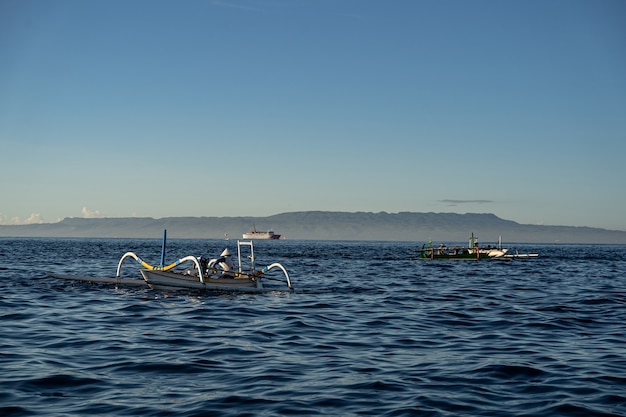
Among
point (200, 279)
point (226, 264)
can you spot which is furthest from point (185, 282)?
point (226, 264)

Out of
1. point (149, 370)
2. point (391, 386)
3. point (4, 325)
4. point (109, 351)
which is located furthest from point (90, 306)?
point (391, 386)

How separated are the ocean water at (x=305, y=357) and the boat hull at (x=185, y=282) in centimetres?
242

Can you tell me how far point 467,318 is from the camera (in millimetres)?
22453

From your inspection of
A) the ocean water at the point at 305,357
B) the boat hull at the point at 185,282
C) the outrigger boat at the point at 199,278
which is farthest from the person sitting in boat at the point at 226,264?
the ocean water at the point at 305,357

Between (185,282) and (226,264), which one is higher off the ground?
(226,264)

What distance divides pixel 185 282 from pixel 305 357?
16.9 meters

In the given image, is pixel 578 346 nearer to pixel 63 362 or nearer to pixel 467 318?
pixel 467 318

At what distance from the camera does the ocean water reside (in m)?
10.4

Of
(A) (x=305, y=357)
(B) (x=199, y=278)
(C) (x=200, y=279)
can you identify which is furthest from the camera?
(B) (x=199, y=278)

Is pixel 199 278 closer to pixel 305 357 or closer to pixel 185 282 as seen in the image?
pixel 185 282

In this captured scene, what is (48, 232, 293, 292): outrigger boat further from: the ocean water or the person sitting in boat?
the ocean water

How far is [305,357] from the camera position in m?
14.7

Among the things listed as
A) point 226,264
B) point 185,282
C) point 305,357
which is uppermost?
point 226,264

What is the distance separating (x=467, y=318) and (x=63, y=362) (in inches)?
572
